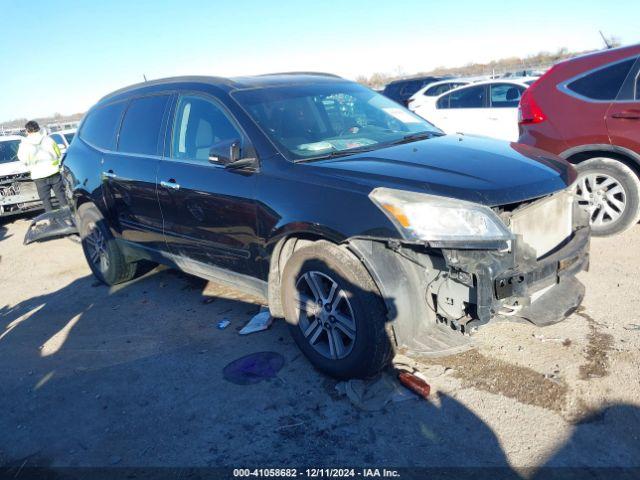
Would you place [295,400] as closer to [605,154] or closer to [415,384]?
[415,384]

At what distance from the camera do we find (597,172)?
204 inches

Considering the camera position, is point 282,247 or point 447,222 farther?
point 282,247

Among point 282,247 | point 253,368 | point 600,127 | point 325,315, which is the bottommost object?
point 253,368

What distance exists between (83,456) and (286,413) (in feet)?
3.75

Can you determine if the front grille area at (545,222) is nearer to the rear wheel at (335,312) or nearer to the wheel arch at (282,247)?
the rear wheel at (335,312)

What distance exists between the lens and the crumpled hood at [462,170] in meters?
2.73

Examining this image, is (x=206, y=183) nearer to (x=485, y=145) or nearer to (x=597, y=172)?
(x=485, y=145)

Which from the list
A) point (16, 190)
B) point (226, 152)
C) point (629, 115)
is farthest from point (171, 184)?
point (16, 190)

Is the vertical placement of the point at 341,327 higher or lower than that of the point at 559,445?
higher

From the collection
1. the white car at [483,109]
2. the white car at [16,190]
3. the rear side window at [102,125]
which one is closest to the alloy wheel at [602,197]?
the white car at [483,109]

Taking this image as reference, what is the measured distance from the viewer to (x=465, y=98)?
32.1 ft

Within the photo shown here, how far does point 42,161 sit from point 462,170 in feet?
25.6

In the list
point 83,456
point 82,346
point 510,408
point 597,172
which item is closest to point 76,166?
point 82,346

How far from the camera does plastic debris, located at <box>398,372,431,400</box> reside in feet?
9.77
